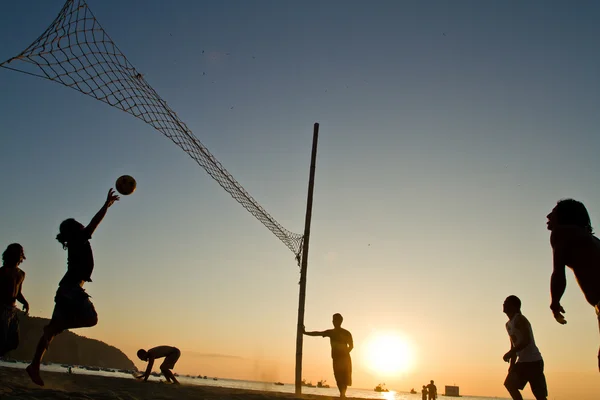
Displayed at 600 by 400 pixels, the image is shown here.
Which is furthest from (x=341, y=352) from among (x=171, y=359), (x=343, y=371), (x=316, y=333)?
(x=171, y=359)

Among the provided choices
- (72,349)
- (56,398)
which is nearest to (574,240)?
(56,398)

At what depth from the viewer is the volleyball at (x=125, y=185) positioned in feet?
23.2

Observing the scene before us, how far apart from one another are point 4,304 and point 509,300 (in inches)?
254

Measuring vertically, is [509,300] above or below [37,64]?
below

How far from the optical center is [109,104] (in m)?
7.33

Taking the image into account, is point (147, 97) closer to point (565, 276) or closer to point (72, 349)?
point (565, 276)

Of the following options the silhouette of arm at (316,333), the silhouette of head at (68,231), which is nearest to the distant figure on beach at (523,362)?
the silhouette of arm at (316,333)

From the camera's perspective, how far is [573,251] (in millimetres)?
3350

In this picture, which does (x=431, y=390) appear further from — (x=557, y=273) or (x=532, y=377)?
(x=557, y=273)

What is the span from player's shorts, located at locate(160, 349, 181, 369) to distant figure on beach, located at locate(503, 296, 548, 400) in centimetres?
681

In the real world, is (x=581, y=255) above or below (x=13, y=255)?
below

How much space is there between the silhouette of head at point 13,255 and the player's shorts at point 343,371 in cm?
566

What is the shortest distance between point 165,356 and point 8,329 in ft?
18.2

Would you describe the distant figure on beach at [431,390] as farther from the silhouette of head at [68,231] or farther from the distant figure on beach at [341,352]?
the silhouette of head at [68,231]
